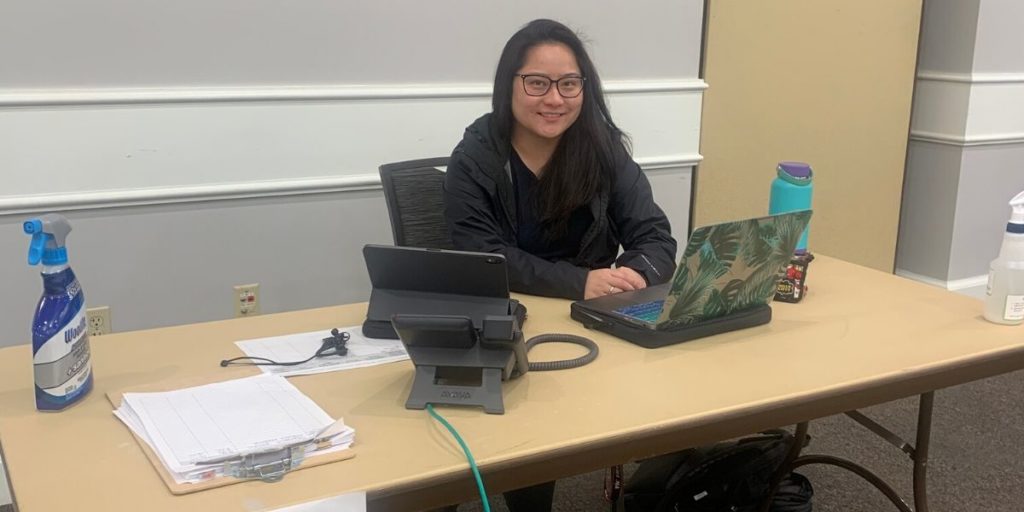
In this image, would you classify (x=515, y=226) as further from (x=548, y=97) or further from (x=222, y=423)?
(x=222, y=423)

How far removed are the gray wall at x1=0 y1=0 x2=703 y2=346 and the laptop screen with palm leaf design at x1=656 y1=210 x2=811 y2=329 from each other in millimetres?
1362

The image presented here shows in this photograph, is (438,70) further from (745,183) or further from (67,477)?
(67,477)

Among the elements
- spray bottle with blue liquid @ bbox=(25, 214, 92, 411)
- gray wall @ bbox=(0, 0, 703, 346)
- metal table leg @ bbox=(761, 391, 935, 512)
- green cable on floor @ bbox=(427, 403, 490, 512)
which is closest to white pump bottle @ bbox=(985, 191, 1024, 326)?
metal table leg @ bbox=(761, 391, 935, 512)

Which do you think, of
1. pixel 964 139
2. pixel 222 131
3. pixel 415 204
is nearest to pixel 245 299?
pixel 222 131

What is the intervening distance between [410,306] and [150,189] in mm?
1224

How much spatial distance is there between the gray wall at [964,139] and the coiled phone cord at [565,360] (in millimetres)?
2679

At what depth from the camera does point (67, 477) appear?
97cm

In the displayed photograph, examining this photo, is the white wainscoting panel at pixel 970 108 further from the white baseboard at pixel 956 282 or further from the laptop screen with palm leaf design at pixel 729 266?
the laptop screen with palm leaf design at pixel 729 266

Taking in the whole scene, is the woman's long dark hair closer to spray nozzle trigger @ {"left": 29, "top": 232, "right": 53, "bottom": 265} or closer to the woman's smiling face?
the woman's smiling face

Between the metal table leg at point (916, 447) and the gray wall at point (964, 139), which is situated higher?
the gray wall at point (964, 139)

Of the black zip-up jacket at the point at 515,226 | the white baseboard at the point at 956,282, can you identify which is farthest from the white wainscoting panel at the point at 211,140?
the white baseboard at the point at 956,282

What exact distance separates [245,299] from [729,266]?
1.55 meters

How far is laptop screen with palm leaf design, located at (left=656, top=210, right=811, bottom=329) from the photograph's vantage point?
1.32 meters

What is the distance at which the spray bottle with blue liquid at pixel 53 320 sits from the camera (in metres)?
1.12
